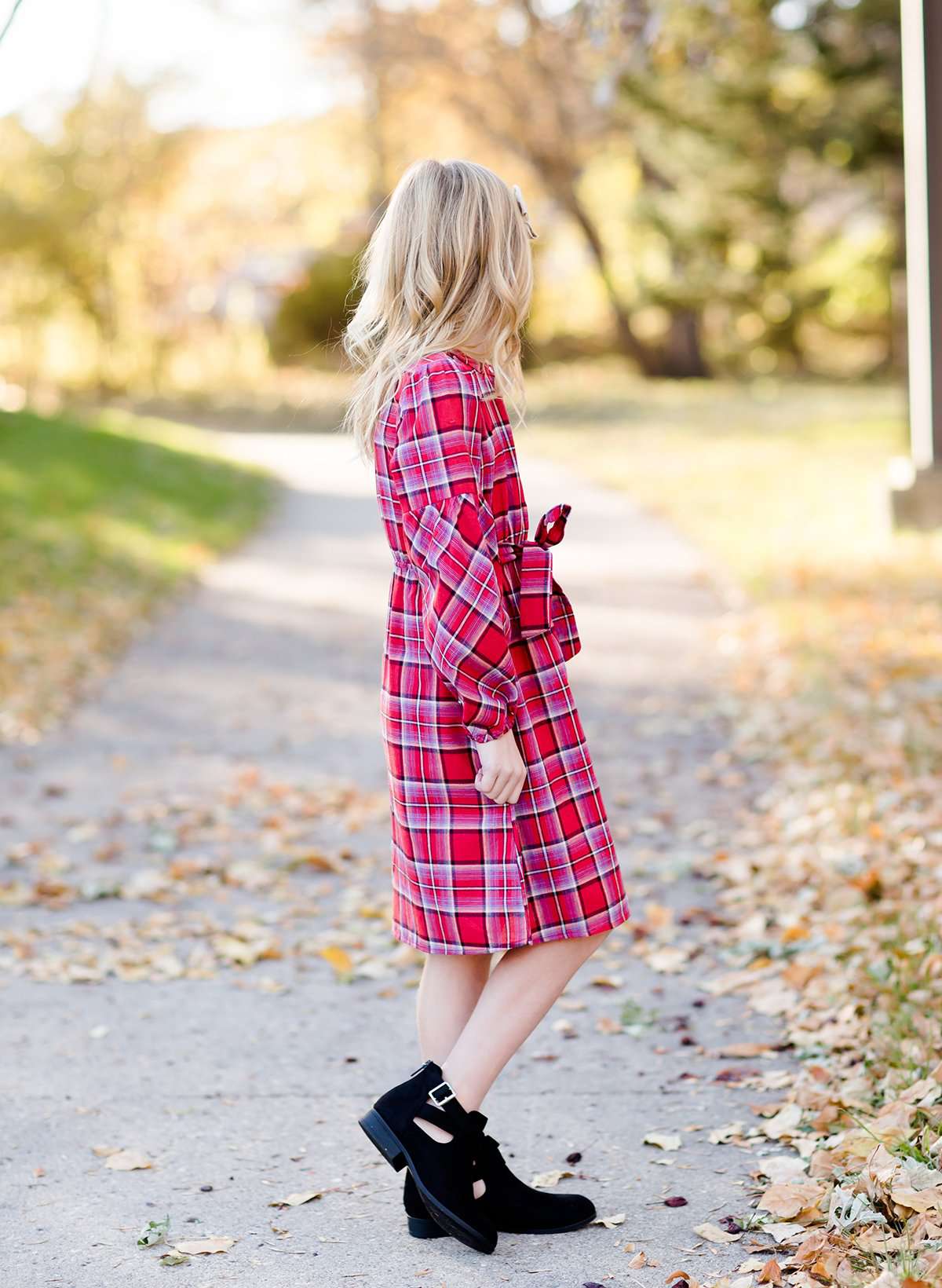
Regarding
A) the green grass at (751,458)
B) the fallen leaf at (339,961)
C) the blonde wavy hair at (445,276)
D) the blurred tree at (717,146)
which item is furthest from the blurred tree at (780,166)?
the blonde wavy hair at (445,276)

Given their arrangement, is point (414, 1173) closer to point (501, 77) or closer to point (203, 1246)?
point (203, 1246)

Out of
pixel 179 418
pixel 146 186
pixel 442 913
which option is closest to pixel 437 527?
pixel 442 913

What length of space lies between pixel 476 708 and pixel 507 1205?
96cm

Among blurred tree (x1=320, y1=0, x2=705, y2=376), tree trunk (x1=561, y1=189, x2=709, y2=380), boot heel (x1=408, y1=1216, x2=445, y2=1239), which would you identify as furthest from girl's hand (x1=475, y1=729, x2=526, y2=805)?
tree trunk (x1=561, y1=189, x2=709, y2=380)

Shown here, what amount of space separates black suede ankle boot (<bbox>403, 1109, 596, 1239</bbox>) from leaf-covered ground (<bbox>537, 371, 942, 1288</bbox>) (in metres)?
0.35

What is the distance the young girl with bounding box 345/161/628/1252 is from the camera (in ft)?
8.48

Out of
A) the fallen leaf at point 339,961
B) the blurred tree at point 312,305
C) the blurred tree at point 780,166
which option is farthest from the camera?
the blurred tree at point 312,305

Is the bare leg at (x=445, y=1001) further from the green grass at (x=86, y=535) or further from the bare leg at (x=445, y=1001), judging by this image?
the green grass at (x=86, y=535)

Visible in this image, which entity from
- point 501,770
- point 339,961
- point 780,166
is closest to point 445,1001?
point 501,770

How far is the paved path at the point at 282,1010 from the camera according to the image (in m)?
2.84

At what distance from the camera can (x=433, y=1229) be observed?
2820 millimetres

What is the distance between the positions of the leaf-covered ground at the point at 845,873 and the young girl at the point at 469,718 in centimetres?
61

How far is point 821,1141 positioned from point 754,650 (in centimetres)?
525

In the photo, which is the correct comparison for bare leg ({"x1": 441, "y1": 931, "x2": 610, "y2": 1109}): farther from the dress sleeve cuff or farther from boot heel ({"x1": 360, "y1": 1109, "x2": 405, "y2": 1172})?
the dress sleeve cuff
